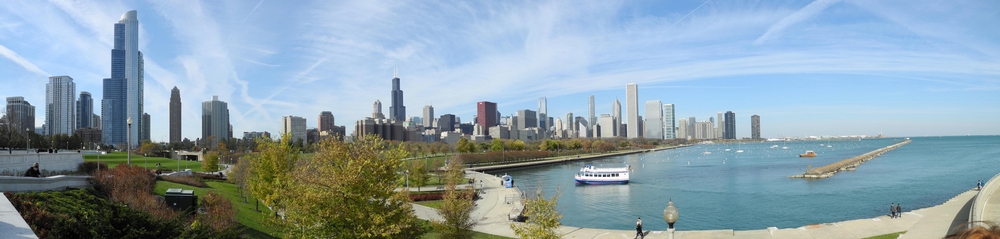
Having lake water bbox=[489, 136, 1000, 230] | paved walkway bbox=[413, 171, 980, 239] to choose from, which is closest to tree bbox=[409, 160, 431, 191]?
lake water bbox=[489, 136, 1000, 230]

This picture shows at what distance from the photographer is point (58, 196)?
15.3 meters

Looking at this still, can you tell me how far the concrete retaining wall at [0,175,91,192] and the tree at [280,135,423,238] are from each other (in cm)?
916

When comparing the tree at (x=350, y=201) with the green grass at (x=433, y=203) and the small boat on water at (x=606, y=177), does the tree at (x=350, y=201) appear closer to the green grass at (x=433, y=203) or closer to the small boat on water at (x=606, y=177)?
the green grass at (x=433, y=203)

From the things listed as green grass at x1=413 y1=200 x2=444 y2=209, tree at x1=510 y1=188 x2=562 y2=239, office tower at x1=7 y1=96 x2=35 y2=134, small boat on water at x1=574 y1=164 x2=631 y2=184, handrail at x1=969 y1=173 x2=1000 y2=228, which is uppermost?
office tower at x1=7 y1=96 x2=35 y2=134

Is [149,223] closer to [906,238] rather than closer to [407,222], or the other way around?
[407,222]

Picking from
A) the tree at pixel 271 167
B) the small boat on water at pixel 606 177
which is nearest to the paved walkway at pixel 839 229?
the tree at pixel 271 167

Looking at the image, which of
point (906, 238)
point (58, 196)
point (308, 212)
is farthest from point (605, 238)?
point (58, 196)

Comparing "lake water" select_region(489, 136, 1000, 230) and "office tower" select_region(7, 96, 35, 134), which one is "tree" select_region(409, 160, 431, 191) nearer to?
"lake water" select_region(489, 136, 1000, 230)

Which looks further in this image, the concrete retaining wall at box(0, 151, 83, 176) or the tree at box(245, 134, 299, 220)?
the tree at box(245, 134, 299, 220)

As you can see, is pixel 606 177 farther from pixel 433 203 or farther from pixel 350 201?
pixel 350 201

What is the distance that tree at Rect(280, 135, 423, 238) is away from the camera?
13836 millimetres

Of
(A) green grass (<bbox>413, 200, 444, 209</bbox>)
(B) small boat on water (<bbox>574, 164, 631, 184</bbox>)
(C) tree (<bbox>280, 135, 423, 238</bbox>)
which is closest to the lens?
(C) tree (<bbox>280, 135, 423, 238</bbox>)

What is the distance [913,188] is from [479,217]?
5047cm

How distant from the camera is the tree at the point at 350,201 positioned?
1384 centimetres
